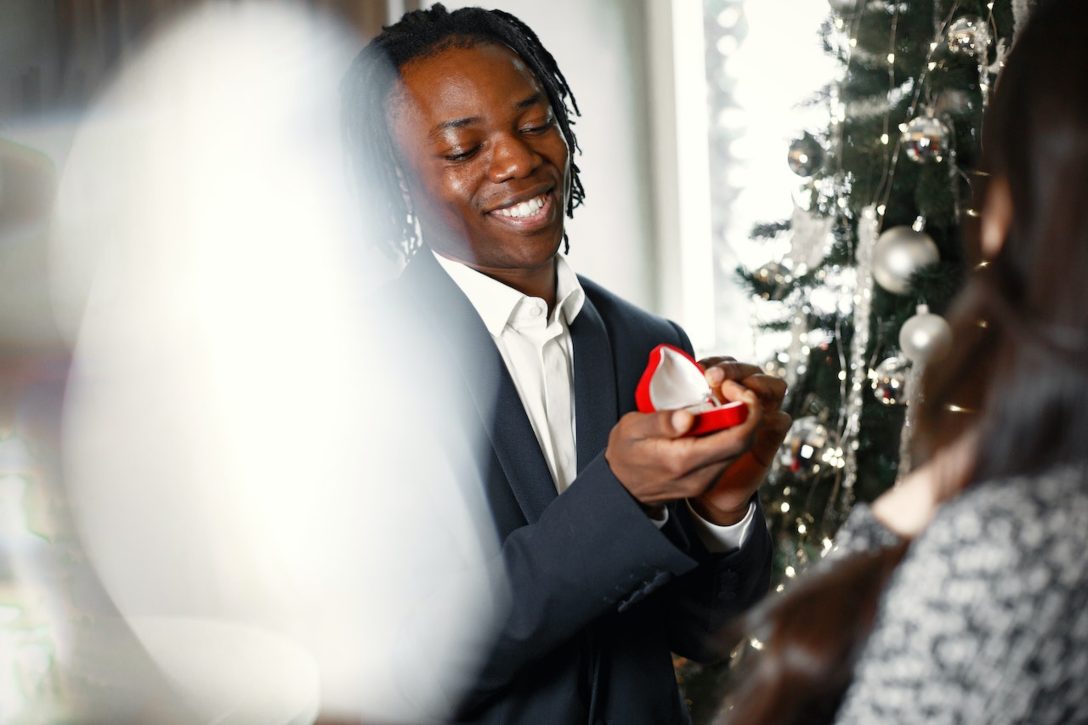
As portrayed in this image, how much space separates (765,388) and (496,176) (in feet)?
1.39

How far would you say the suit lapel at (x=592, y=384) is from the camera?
4.06 feet

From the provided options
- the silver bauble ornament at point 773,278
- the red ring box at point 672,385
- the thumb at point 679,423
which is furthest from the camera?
the silver bauble ornament at point 773,278

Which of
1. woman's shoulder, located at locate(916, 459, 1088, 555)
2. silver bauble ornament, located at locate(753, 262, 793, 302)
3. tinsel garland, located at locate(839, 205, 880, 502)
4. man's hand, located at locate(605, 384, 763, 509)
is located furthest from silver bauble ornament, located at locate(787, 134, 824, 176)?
woman's shoulder, located at locate(916, 459, 1088, 555)

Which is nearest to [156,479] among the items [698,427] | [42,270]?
[42,270]

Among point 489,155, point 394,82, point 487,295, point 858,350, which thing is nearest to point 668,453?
point 487,295

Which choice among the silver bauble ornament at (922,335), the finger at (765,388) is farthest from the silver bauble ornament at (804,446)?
the finger at (765,388)

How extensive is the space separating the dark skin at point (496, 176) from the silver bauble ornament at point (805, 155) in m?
0.70

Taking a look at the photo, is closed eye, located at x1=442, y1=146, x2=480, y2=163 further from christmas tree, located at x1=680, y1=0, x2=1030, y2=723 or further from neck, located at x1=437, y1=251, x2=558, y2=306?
christmas tree, located at x1=680, y1=0, x2=1030, y2=723

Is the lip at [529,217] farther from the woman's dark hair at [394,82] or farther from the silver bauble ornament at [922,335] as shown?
the silver bauble ornament at [922,335]

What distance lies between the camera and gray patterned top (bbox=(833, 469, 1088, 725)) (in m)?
0.63

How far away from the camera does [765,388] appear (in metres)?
1.12

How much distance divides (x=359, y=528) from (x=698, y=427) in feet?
1.40

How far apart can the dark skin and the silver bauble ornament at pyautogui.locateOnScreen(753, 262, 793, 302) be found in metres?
0.88

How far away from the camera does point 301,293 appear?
2.20 metres
